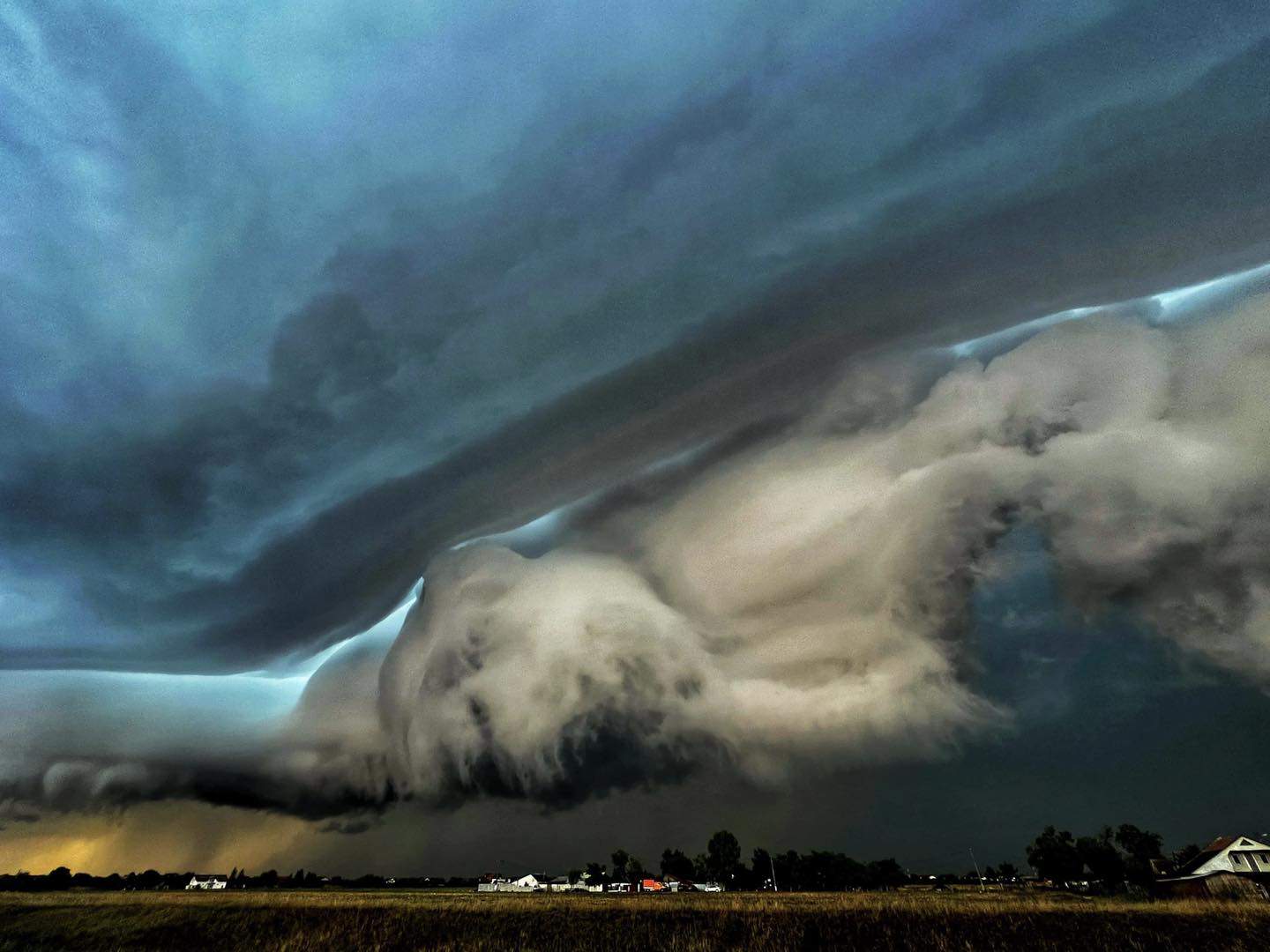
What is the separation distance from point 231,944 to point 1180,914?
2255 inches

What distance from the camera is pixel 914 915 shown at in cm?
4019

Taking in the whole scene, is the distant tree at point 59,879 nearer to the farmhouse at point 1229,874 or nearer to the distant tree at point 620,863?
the distant tree at point 620,863

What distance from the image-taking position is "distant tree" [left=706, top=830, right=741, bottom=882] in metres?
180

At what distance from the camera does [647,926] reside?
41.8 metres

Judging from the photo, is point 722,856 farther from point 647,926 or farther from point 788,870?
point 647,926

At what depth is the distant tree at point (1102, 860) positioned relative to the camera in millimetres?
116875

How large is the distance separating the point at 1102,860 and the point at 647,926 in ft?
395

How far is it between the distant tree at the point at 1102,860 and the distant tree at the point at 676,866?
102954 mm

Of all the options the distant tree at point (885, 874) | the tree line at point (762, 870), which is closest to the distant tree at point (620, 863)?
the tree line at point (762, 870)

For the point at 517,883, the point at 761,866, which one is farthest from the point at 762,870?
the point at 517,883

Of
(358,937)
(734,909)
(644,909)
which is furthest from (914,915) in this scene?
(358,937)

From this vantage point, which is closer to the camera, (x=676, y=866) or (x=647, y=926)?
(x=647, y=926)

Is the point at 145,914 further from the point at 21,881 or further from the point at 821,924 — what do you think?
the point at 21,881

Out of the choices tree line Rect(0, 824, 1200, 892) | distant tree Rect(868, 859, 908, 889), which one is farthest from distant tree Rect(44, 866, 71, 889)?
distant tree Rect(868, 859, 908, 889)
